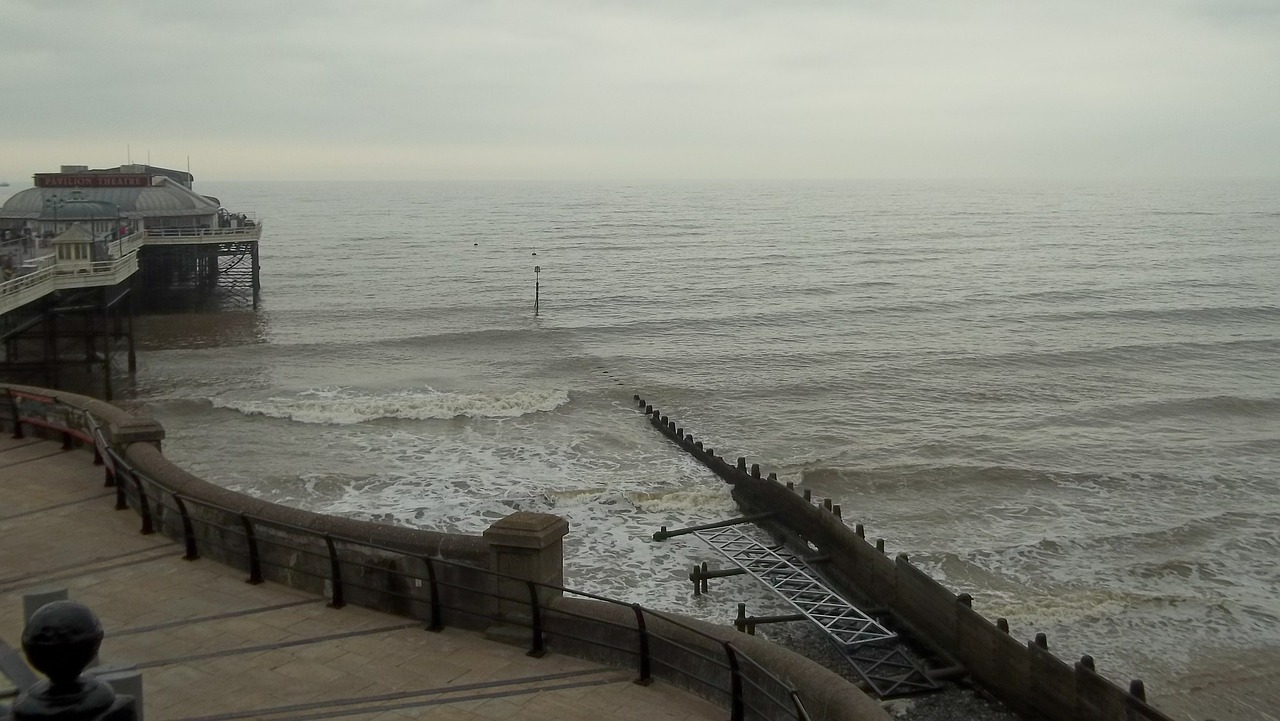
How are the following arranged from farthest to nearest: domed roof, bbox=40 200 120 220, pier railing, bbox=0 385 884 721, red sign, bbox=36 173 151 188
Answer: red sign, bbox=36 173 151 188 < domed roof, bbox=40 200 120 220 < pier railing, bbox=0 385 884 721

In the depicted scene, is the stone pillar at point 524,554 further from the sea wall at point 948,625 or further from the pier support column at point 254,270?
the pier support column at point 254,270

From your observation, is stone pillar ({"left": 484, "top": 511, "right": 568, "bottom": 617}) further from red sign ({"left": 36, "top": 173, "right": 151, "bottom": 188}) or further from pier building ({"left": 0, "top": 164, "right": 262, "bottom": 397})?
red sign ({"left": 36, "top": 173, "right": 151, "bottom": 188})

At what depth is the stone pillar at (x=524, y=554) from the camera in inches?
376

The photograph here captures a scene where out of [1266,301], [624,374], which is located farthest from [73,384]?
[1266,301]

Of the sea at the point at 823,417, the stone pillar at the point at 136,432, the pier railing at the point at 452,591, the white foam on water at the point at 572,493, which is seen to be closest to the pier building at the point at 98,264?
the sea at the point at 823,417

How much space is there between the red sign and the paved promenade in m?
57.0

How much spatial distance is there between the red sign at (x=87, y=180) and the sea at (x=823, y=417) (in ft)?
33.6

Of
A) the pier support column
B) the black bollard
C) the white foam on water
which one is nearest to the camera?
the black bollard

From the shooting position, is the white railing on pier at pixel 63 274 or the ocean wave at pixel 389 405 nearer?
the white railing on pier at pixel 63 274

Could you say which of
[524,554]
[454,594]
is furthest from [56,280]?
[524,554]

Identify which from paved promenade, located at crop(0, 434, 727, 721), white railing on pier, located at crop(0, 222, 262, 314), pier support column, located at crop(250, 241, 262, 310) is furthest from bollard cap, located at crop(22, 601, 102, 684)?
pier support column, located at crop(250, 241, 262, 310)

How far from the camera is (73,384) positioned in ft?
134

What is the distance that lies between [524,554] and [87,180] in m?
62.5

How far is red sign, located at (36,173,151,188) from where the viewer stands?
204 ft
